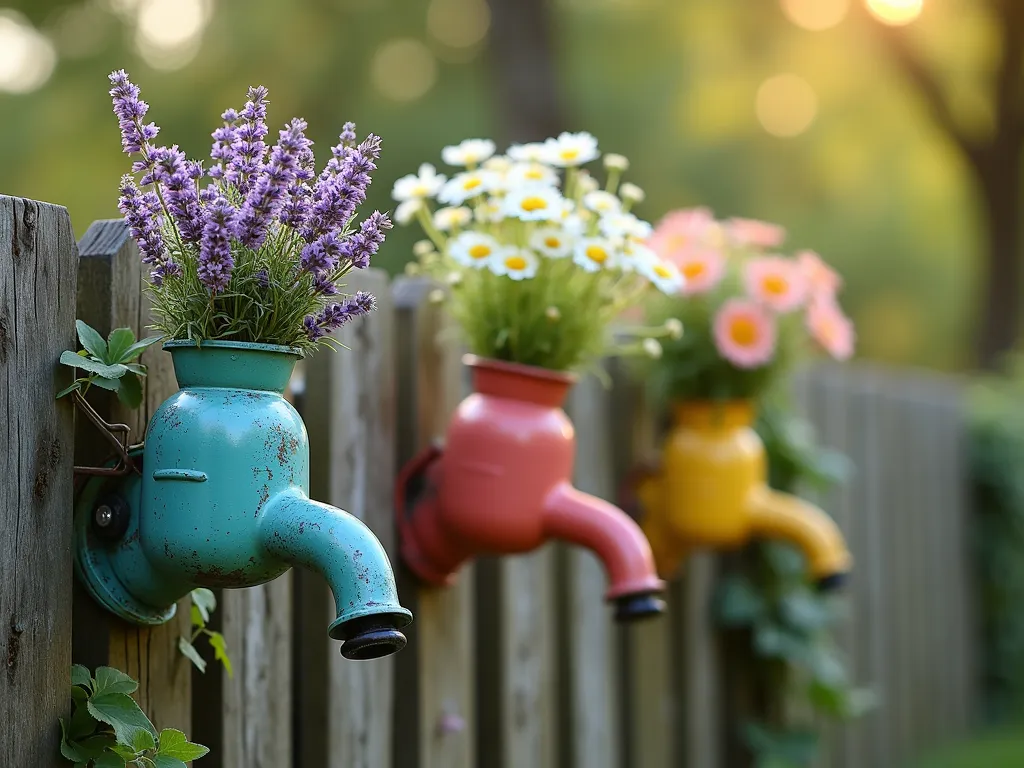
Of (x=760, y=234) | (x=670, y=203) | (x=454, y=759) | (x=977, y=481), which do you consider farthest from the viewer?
(x=670, y=203)

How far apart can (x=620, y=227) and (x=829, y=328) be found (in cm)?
83

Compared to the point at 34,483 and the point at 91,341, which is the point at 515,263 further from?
the point at 34,483

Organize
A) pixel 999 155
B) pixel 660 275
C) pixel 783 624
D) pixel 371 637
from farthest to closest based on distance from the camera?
pixel 999 155
pixel 783 624
pixel 660 275
pixel 371 637

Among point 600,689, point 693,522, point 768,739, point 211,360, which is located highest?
point 211,360

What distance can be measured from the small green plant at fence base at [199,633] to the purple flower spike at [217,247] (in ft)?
1.54

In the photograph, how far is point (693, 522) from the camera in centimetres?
271

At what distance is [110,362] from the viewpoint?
4.56 ft

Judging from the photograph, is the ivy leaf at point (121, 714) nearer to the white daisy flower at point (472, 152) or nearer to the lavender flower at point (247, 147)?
the lavender flower at point (247, 147)

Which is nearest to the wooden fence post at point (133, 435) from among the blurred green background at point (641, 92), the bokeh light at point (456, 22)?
the blurred green background at point (641, 92)

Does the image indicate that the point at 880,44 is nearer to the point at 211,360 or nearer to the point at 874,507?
the point at 874,507

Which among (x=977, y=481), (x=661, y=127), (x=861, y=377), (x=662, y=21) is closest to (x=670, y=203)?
(x=661, y=127)

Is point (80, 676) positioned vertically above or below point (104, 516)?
below

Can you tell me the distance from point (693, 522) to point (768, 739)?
3.08 feet

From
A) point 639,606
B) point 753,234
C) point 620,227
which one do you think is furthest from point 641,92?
point 639,606
